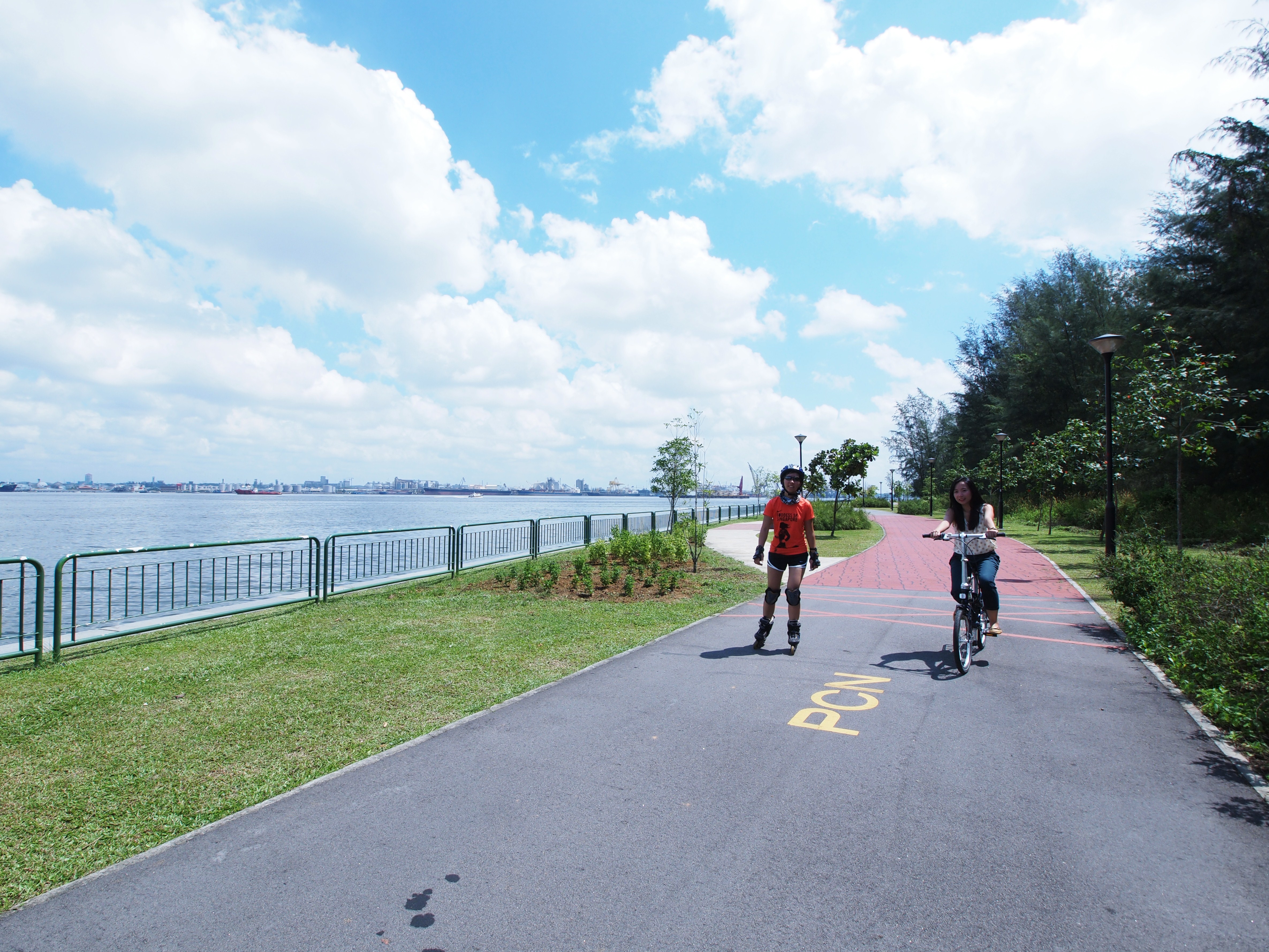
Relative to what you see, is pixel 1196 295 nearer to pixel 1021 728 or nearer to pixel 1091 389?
pixel 1091 389

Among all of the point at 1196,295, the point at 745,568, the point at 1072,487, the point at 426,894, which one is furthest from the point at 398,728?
the point at 1072,487

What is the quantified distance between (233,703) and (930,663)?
6358mm

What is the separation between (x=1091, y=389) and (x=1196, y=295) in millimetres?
19358

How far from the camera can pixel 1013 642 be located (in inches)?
323

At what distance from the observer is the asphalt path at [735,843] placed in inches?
107

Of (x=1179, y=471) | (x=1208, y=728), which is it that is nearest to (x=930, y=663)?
(x=1208, y=728)

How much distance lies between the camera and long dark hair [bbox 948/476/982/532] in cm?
A: 736

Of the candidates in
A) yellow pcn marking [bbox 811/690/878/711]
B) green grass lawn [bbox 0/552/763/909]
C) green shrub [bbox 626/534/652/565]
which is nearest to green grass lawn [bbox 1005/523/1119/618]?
yellow pcn marking [bbox 811/690/878/711]

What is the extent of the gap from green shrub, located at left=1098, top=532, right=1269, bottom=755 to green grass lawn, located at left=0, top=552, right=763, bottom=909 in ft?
16.8

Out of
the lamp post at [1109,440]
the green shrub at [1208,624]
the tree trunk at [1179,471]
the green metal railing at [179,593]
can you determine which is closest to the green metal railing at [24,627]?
the green metal railing at [179,593]

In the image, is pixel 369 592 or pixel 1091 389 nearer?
pixel 369 592

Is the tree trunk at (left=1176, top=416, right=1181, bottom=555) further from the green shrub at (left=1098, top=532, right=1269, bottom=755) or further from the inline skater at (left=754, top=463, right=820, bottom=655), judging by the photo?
the inline skater at (left=754, top=463, right=820, bottom=655)

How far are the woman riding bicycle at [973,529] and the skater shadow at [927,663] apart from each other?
71 cm

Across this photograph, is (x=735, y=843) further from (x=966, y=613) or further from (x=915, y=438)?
(x=915, y=438)
